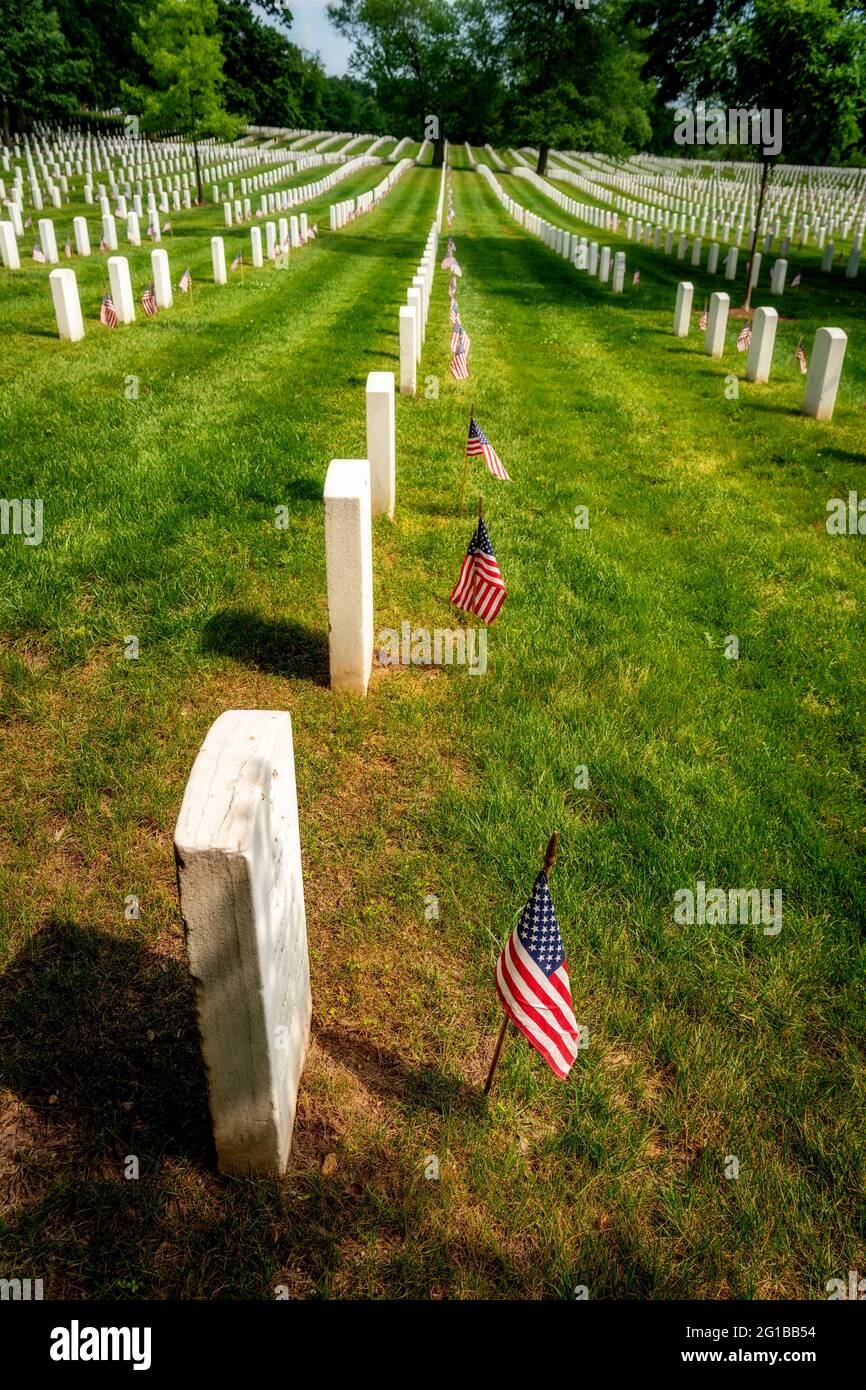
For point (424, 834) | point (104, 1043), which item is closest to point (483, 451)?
point (424, 834)

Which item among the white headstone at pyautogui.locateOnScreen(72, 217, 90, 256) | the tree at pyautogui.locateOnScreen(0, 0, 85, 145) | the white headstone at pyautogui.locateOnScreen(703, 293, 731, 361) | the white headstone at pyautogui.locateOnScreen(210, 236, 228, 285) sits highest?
the tree at pyautogui.locateOnScreen(0, 0, 85, 145)

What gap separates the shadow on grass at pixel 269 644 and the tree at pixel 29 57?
4501 cm

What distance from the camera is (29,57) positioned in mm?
38625

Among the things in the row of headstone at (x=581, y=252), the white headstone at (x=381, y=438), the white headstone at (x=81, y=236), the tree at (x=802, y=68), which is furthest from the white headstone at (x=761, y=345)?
the white headstone at (x=81, y=236)

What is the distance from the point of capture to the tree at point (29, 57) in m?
37.5

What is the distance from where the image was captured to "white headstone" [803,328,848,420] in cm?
1052

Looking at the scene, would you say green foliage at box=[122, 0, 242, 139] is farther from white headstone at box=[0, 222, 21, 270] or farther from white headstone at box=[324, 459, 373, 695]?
white headstone at box=[324, 459, 373, 695]

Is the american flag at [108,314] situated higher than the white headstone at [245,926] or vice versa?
the american flag at [108,314]

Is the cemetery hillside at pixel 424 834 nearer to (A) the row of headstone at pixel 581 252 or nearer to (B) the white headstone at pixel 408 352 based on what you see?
(B) the white headstone at pixel 408 352

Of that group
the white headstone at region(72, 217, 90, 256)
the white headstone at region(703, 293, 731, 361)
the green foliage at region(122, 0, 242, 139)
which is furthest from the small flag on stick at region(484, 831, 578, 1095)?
the green foliage at region(122, 0, 242, 139)

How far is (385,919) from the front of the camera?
3.57 meters

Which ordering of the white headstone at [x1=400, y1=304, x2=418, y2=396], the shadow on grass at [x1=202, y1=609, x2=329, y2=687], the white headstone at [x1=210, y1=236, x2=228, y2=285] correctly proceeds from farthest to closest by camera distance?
the white headstone at [x1=210, y1=236, x2=228, y2=285], the white headstone at [x1=400, y1=304, x2=418, y2=396], the shadow on grass at [x1=202, y1=609, x2=329, y2=687]

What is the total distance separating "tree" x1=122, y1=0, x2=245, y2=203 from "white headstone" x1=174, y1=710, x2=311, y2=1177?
3254 cm
